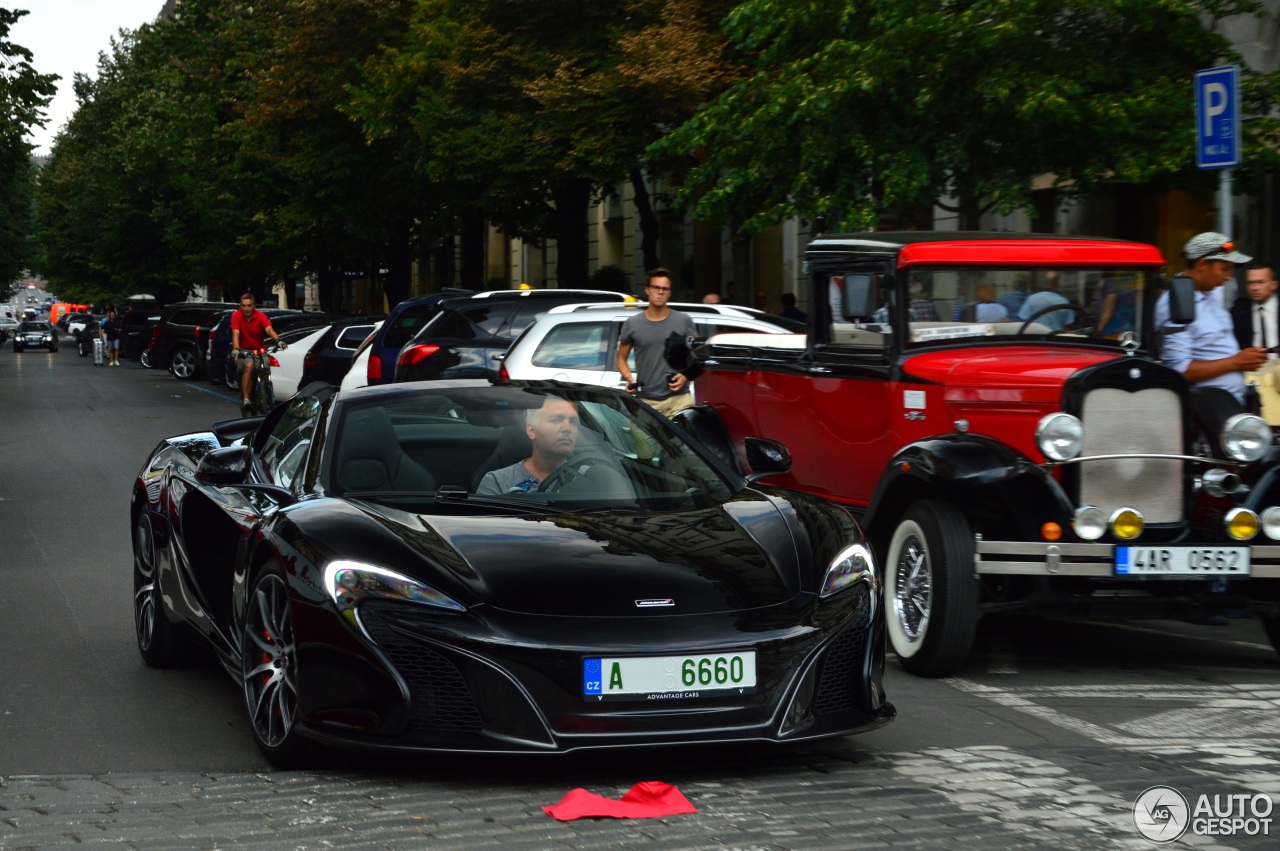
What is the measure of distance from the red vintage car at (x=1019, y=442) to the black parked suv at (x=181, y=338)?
37.4m

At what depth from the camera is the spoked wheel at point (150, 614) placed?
757cm

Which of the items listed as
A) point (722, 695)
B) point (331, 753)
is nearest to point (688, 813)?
point (722, 695)

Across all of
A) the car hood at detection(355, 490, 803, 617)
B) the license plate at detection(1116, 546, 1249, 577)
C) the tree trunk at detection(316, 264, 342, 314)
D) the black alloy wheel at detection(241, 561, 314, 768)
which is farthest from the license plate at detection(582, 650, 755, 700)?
the tree trunk at detection(316, 264, 342, 314)

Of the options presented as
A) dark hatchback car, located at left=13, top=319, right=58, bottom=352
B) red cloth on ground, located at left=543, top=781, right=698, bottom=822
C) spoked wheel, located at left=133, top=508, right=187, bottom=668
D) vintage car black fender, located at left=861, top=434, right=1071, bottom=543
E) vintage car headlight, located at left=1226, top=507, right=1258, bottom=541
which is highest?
dark hatchback car, located at left=13, top=319, right=58, bottom=352

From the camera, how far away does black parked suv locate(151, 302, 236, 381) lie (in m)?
45.2

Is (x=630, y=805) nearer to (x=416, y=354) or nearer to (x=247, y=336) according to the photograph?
(x=416, y=354)

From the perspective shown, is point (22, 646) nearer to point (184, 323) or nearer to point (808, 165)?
point (808, 165)

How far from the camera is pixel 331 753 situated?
5.75 meters

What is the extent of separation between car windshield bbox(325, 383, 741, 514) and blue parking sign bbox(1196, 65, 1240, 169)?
602cm

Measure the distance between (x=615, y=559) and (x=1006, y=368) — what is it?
3291 millimetres

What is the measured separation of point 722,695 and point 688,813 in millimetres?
366

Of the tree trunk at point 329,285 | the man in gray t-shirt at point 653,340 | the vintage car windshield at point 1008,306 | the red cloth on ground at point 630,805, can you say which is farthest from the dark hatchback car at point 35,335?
the red cloth on ground at point 630,805

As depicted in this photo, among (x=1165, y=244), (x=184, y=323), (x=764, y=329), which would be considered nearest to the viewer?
(x=764, y=329)

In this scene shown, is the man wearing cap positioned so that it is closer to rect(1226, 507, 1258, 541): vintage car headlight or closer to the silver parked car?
rect(1226, 507, 1258, 541): vintage car headlight
